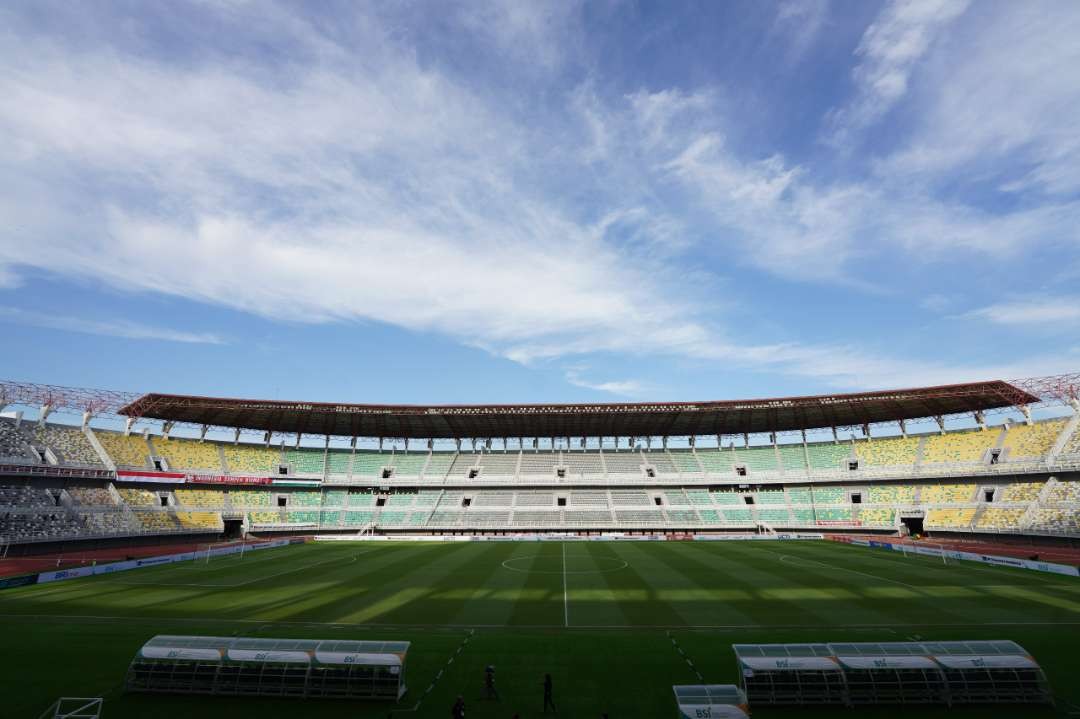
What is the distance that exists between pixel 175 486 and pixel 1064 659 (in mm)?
70242

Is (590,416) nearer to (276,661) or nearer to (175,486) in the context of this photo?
(175,486)

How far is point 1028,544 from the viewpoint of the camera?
45.9 m

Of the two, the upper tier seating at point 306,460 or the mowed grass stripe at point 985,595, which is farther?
the upper tier seating at point 306,460

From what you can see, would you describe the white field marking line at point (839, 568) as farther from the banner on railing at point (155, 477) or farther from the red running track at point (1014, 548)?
the banner on railing at point (155, 477)

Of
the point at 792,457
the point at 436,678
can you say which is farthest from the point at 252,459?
the point at 792,457

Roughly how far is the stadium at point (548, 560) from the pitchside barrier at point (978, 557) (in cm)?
22

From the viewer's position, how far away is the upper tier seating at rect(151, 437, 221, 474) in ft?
196

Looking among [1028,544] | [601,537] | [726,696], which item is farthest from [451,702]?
[1028,544]

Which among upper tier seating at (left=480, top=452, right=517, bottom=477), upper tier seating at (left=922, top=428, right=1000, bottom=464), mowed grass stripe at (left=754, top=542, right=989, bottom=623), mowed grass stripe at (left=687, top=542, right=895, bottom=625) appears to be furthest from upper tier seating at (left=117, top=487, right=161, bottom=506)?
upper tier seating at (left=922, top=428, right=1000, bottom=464)

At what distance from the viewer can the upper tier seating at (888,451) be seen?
61531 millimetres

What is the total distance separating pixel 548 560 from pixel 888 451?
47.1 meters

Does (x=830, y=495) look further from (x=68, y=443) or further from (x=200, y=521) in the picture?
(x=68, y=443)

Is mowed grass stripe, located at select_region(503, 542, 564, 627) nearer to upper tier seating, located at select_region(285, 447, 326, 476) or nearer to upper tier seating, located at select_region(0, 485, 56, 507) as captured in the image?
upper tier seating, located at select_region(285, 447, 326, 476)

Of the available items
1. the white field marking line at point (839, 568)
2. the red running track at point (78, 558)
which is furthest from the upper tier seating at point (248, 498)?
the white field marking line at point (839, 568)
